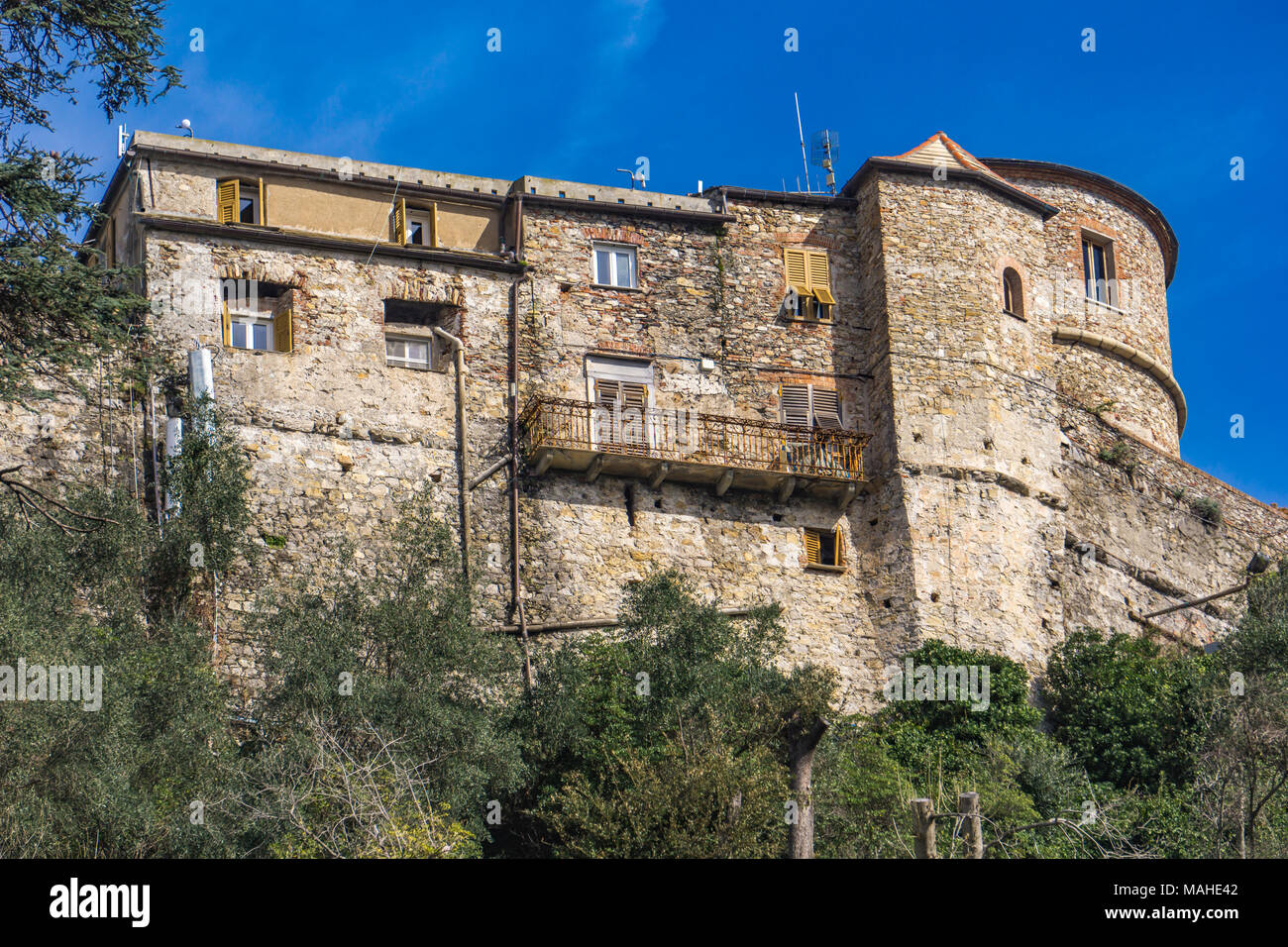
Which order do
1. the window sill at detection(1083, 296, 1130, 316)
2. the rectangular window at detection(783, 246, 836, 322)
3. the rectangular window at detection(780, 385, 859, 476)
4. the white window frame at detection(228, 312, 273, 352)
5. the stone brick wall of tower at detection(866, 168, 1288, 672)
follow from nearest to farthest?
the white window frame at detection(228, 312, 273, 352)
the stone brick wall of tower at detection(866, 168, 1288, 672)
the rectangular window at detection(780, 385, 859, 476)
the rectangular window at detection(783, 246, 836, 322)
the window sill at detection(1083, 296, 1130, 316)

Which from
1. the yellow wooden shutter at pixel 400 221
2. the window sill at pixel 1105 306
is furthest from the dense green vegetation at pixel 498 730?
the window sill at pixel 1105 306

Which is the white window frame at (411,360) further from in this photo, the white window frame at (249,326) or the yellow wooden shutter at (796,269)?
the yellow wooden shutter at (796,269)

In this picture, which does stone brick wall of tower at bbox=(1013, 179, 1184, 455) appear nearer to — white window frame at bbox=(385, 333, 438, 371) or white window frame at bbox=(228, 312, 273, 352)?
white window frame at bbox=(385, 333, 438, 371)

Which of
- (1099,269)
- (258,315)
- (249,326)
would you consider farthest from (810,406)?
(1099,269)

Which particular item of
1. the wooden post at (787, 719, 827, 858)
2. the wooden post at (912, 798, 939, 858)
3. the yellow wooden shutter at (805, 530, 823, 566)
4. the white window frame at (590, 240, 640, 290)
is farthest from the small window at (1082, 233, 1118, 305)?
the wooden post at (912, 798, 939, 858)

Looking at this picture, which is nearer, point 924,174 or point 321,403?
point 321,403

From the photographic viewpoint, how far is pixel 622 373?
31.7 metres

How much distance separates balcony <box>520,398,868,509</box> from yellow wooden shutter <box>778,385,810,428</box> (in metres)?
0.57

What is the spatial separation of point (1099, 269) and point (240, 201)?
20.5 meters

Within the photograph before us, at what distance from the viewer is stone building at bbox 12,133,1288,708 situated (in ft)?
95.3

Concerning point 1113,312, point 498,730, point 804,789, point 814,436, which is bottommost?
point 804,789

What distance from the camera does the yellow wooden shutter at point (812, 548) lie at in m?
31.5

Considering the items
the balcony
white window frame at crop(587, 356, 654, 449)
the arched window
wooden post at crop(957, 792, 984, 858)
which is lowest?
wooden post at crop(957, 792, 984, 858)

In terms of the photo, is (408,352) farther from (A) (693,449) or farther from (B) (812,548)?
(B) (812,548)
